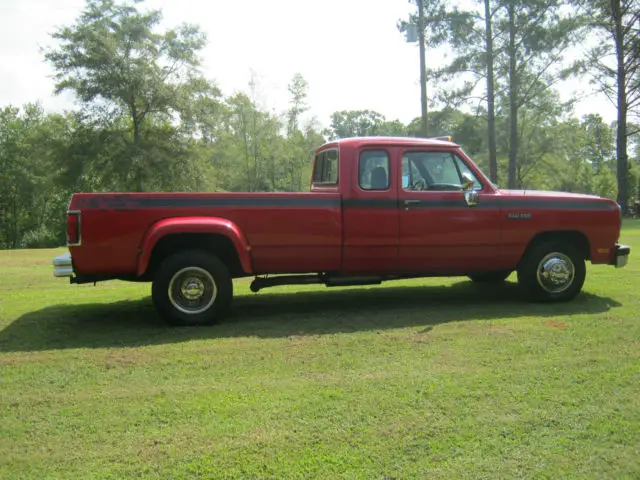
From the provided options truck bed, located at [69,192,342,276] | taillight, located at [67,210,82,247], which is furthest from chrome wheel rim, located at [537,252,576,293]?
taillight, located at [67,210,82,247]

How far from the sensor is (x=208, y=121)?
31.7 m

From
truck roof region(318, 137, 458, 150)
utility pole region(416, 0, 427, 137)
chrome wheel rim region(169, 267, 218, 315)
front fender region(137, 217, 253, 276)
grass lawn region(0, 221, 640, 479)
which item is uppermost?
utility pole region(416, 0, 427, 137)

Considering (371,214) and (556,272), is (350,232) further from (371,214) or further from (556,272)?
(556,272)

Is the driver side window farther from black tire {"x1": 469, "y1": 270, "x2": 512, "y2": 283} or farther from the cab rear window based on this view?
black tire {"x1": 469, "y1": 270, "x2": 512, "y2": 283}

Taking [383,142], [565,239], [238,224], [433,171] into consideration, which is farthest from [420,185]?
[238,224]

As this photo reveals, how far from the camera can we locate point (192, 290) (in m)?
5.79

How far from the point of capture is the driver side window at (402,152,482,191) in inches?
253

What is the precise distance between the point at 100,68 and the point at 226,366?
93.3 ft

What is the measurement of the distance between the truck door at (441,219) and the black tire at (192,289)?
2054 millimetres

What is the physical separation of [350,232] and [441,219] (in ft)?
3.56

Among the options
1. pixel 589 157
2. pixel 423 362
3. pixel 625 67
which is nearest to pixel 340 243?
pixel 423 362

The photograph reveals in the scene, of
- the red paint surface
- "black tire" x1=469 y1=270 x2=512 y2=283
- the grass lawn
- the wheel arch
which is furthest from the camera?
"black tire" x1=469 y1=270 x2=512 y2=283

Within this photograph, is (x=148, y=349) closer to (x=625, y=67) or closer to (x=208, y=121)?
(x=208, y=121)

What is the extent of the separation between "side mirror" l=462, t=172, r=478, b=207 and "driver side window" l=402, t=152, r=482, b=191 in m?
0.05
